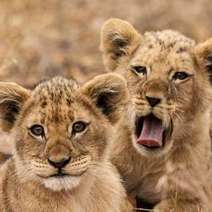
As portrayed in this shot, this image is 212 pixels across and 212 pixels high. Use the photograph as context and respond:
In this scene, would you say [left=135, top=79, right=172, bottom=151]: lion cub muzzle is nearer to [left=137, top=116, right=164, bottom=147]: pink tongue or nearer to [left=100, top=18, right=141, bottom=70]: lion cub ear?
[left=137, top=116, right=164, bottom=147]: pink tongue

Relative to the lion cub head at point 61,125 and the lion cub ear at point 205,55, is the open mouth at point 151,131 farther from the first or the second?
the lion cub ear at point 205,55

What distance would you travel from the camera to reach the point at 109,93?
368 inches

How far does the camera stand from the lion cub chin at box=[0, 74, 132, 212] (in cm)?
875

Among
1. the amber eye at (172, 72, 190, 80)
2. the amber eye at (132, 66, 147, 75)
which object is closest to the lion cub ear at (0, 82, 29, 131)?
the amber eye at (132, 66, 147, 75)

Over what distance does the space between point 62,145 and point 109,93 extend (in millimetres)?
868

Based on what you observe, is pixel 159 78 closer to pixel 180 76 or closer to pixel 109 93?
pixel 180 76

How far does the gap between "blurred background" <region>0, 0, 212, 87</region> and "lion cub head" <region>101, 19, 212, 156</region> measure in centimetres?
308

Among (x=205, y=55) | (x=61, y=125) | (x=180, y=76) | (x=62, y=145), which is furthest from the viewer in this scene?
(x=205, y=55)

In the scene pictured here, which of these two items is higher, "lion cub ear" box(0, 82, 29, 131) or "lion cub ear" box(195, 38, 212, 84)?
"lion cub ear" box(195, 38, 212, 84)

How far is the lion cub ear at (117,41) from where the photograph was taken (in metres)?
10.5

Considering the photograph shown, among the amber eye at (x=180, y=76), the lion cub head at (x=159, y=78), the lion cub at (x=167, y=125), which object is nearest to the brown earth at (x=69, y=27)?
the lion cub head at (x=159, y=78)

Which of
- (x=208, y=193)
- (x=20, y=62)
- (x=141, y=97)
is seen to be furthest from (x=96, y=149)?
(x=20, y=62)

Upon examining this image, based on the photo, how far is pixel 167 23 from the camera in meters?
16.5

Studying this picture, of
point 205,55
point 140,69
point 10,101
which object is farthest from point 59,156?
point 205,55
